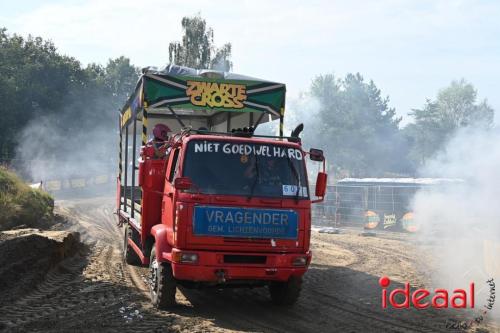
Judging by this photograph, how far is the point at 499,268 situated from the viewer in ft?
27.5

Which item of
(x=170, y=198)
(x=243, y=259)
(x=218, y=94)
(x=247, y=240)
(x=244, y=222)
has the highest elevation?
(x=218, y=94)

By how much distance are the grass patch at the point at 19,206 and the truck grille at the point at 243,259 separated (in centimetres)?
971

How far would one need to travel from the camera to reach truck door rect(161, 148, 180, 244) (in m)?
7.41

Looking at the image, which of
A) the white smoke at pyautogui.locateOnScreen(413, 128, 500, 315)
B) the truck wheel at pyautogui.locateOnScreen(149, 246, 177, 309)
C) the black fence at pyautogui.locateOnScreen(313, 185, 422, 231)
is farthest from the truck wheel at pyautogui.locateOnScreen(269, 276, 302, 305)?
the black fence at pyautogui.locateOnScreen(313, 185, 422, 231)

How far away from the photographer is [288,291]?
7812mm

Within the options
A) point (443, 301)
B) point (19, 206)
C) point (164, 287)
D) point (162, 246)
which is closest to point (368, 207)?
point (19, 206)

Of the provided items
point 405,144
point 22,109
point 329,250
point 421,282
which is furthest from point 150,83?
point 405,144

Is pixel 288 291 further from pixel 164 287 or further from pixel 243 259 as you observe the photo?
pixel 164 287

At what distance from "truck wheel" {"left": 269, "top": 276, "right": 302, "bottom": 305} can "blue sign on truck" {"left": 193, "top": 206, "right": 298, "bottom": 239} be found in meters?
0.82

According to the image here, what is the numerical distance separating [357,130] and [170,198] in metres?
51.6

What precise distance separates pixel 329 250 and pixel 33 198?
10164 millimetres

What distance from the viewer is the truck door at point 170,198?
7.41 m

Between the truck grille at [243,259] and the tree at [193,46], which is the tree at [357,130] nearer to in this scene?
the tree at [193,46]

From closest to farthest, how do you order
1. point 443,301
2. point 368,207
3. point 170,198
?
point 170,198 < point 443,301 < point 368,207
